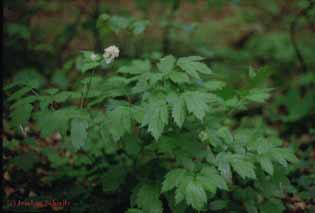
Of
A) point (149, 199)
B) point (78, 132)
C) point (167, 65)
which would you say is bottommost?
point (149, 199)

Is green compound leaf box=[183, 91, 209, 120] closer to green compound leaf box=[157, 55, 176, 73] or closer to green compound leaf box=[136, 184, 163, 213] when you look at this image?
green compound leaf box=[157, 55, 176, 73]

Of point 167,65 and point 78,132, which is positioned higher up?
point 167,65

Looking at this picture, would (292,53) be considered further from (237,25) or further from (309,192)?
(309,192)

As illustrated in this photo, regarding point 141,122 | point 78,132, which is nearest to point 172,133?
point 141,122

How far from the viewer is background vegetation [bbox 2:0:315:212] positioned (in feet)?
7.94

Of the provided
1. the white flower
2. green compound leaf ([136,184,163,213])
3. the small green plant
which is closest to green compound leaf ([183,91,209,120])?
the small green plant

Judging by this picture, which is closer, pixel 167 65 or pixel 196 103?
pixel 196 103

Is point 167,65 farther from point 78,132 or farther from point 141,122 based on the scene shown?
point 78,132

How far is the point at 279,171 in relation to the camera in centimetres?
254

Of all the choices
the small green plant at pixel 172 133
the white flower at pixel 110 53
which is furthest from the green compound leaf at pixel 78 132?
the white flower at pixel 110 53

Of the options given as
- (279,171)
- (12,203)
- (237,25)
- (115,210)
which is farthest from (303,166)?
(237,25)

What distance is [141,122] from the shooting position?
7.39 feet

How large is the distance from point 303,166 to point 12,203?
2.19 metres

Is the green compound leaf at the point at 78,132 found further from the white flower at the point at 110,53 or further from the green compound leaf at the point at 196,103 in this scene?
the green compound leaf at the point at 196,103
